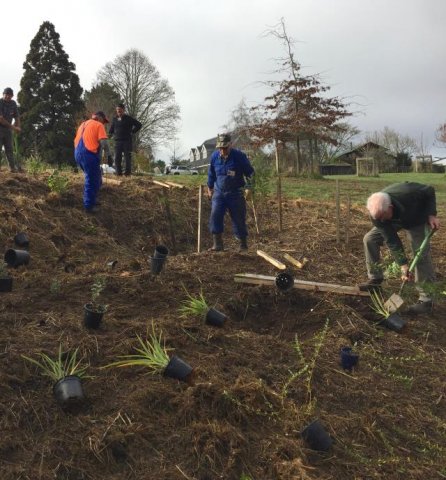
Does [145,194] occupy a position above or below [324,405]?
above

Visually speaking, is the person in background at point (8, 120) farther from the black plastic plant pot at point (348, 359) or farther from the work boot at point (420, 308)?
the black plastic plant pot at point (348, 359)

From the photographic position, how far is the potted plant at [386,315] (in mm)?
4410

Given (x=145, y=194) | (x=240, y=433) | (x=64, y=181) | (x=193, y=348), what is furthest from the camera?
(x=145, y=194)

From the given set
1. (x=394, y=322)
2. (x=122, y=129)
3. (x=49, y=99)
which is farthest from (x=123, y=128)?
(x=49, y=99)

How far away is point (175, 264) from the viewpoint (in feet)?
18.3

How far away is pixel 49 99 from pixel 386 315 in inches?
1321

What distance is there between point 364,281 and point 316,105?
1438cm

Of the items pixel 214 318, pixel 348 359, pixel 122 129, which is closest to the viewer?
pixel 348 359

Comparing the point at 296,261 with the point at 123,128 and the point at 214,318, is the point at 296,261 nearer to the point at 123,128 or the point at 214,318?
the point at 214,318

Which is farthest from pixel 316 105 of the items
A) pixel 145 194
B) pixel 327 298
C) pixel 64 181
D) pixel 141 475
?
pixel 141 475

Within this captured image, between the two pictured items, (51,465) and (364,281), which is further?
(364,281)

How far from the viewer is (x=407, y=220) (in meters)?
4.82

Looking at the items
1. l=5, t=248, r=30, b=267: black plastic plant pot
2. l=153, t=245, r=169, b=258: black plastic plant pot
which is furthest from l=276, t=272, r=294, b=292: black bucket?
l=5, t=248, r=30, b=267: black plastic plant pot

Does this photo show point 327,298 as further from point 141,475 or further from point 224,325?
point 141,475
